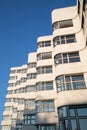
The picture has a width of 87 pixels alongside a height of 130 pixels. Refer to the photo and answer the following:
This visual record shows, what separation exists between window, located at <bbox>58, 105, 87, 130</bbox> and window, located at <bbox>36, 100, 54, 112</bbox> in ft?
17.2

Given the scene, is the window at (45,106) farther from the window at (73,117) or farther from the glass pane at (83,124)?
the glass pane at (83,124)

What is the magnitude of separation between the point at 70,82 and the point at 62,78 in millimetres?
1084

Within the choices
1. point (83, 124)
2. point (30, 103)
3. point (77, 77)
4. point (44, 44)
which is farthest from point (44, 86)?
point (83, 124)

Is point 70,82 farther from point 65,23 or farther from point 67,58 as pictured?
point 65,23

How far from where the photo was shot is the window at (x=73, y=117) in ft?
49.0

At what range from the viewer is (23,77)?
38.2m

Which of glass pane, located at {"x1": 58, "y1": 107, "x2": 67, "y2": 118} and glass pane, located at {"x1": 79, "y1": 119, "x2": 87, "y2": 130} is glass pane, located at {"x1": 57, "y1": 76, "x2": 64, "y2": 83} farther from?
glass pane, located at {"x1": 79, "y1": 119, "x2": 87, "y2": 130}

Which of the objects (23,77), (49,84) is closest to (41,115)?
(49,84)

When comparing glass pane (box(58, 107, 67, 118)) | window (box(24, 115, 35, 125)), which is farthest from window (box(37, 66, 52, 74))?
glass pane (box(58, 107, 67, 118))

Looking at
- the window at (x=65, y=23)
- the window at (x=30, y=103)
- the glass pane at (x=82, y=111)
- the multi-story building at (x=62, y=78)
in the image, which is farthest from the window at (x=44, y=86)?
the window at (x=65, y=23)

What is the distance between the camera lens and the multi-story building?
1622 cm

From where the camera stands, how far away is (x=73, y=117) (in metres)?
15.4

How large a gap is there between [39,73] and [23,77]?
1437cm

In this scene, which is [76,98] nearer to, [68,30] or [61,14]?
[68,30]
